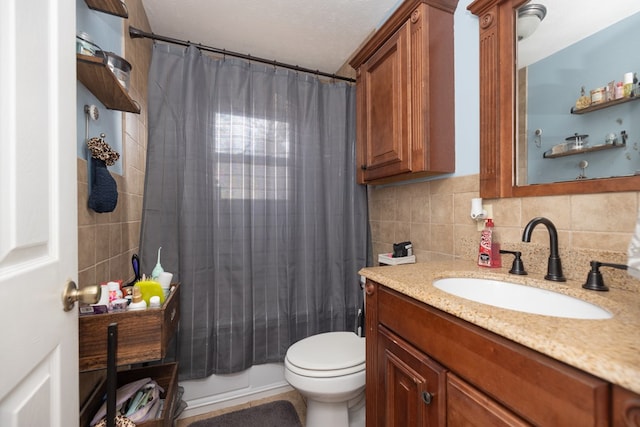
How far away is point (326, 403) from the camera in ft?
4.23

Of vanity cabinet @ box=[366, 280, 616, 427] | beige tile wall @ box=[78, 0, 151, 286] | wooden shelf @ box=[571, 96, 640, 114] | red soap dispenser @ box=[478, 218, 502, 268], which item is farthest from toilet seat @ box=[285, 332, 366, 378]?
wooden shelf @ box=[571, 96, 640, 114]

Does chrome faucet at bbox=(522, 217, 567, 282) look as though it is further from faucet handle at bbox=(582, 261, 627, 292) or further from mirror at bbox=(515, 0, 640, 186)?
mirror at bbox=(515, 0, 640, 186)

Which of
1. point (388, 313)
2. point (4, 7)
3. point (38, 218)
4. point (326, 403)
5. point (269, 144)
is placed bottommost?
point (326, 403)

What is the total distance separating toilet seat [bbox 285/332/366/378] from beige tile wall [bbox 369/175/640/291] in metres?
0.62

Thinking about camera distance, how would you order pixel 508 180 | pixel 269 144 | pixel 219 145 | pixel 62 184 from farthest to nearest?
1. pixel 269 144
2. pixel 219 145
3. pixel 508 180
4. pixel 62 184

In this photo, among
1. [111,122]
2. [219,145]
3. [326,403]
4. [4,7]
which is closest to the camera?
[4,7]

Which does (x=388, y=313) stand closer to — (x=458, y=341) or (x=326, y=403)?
(x=458, y=341)

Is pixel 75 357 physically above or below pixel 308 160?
below

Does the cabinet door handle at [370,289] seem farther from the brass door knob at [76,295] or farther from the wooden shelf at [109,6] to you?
the wooden shelf at [109,6]

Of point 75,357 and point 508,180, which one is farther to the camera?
point 508,180

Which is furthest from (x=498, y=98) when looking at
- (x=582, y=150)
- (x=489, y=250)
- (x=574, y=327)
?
(x=574, y=327)

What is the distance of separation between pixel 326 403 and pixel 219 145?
1.53 metres

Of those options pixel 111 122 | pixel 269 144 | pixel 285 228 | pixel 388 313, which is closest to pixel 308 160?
pixel 269 144

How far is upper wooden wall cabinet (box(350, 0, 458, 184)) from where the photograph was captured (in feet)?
3.98
